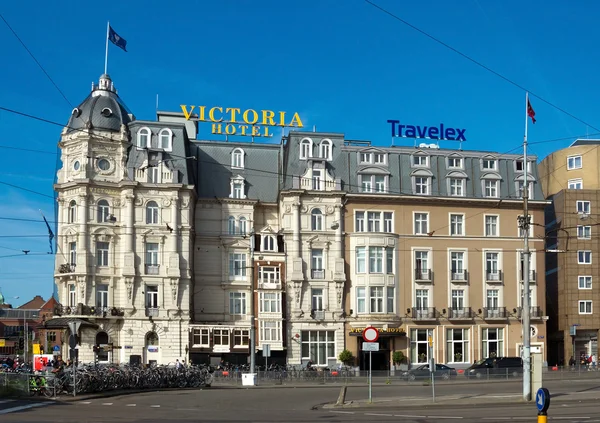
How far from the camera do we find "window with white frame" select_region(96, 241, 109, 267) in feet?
239

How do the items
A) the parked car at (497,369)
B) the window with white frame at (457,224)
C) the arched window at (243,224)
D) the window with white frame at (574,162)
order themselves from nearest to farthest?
the parked car at (497,369), the arched window at (243,224), the window with white frame at (457,224), the window with white frame at (574,162)

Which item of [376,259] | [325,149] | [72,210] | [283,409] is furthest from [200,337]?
[283,409]

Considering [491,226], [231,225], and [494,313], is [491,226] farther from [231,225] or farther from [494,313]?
[231,225]

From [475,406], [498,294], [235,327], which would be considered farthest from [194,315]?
[475,406]

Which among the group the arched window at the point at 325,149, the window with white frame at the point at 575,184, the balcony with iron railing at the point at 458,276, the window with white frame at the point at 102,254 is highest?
the arched window at the point at 325,149

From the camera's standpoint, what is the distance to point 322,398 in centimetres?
4194

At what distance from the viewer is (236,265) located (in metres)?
77.6

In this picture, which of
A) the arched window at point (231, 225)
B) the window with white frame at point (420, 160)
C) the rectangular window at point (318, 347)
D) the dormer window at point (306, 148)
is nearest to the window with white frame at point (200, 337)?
the rectangular window at point (318, 347)

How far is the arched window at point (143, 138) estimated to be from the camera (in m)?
75.1

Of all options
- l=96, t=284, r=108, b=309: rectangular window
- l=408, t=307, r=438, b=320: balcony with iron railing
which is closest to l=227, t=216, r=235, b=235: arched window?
l=96, t=284, r=108, b=309: rectangular window

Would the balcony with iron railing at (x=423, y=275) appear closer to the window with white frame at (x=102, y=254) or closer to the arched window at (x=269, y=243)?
the arched window at (x=269, y=243)

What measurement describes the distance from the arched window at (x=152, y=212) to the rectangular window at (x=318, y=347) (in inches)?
652

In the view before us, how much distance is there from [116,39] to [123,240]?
55.7ft

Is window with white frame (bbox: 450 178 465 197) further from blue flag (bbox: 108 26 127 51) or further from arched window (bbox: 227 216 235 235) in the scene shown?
blue flag (bbox: 108 26 127 51)
